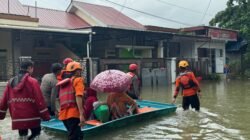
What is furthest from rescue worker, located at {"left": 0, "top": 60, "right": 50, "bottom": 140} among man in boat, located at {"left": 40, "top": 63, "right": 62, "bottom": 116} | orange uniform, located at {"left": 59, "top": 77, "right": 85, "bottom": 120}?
man in boat, located at {"left": 40, "top": 63, "right": 62, "bottom": 116}

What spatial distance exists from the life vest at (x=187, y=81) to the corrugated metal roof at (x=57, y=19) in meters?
15.2

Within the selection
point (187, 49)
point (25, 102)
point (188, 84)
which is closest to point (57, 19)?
point (187, 49)

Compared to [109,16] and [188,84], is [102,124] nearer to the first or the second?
[188,84]

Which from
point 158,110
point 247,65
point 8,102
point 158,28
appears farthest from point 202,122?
point 247,65

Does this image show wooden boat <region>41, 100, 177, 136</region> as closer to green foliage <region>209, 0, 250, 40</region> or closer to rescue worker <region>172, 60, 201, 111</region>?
rescue worker <region>172, 60, 201, 111</region>

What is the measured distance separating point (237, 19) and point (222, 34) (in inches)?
144

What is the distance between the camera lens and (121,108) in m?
9.17

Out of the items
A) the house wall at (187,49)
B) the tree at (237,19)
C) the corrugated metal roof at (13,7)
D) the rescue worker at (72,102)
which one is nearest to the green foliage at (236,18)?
the tree at (237,19)

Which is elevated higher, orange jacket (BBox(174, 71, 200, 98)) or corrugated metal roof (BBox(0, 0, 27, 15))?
corrugated metal roof (BBox(0, 0, 27, 15))

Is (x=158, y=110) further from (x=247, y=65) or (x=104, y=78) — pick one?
(x=247, y=65)

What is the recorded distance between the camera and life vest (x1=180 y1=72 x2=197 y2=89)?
9977mm

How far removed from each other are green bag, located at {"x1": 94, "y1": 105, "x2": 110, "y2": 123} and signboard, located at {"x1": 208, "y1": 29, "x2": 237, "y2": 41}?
24.7 metres

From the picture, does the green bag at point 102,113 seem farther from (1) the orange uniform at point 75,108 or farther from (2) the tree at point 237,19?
(2) the tree at point 237,19

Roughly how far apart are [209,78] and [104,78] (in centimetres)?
2205
